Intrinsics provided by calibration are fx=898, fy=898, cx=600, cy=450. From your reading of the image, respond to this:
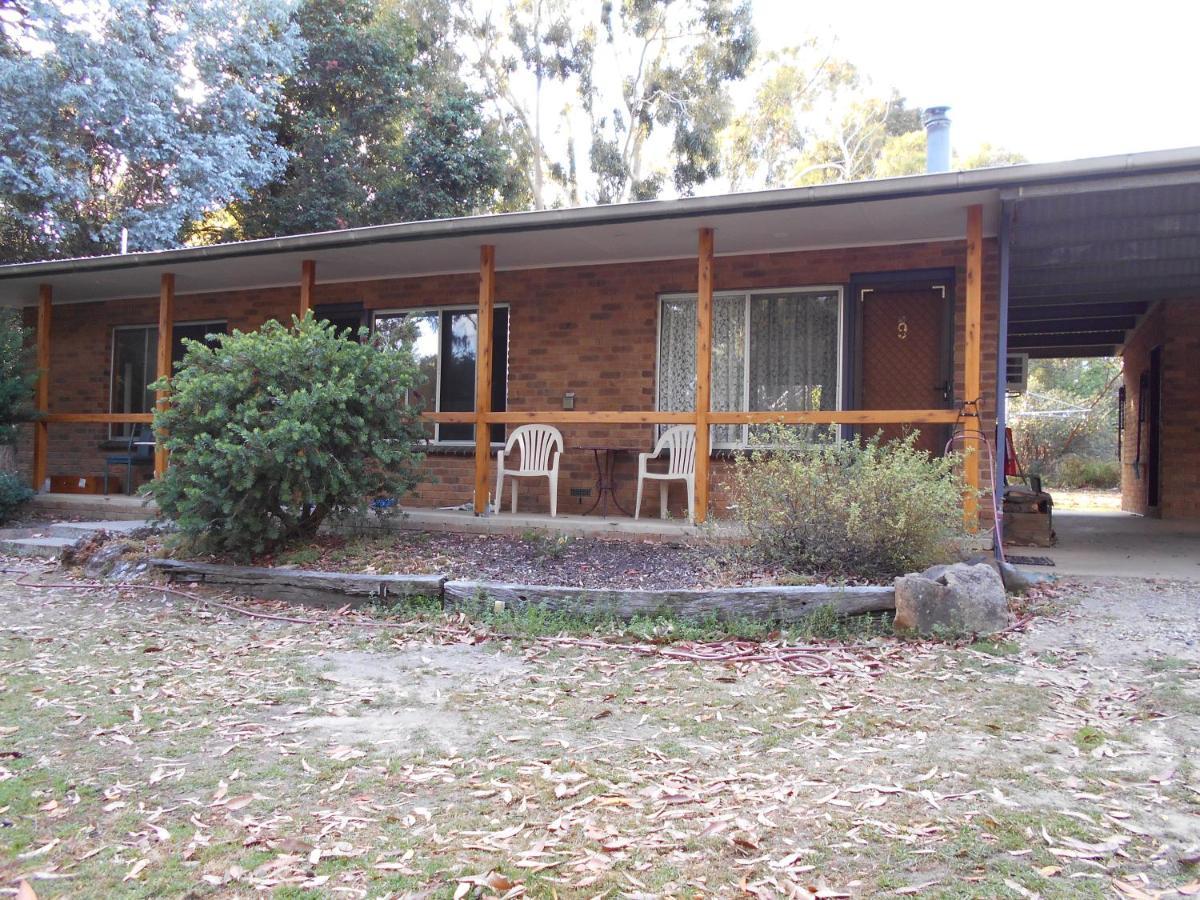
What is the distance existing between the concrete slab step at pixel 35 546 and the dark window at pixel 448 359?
3.60m

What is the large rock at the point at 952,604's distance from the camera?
490cm

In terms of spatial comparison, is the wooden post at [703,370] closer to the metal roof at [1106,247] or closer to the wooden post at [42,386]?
the metal roof at [1106,247]

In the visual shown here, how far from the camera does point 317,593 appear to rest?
20.3 feet

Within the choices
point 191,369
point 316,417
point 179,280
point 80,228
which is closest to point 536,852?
point 316,417

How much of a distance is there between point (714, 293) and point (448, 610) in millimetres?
4477

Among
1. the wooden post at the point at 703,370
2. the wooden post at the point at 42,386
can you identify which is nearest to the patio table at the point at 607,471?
the wooden post at the point at 703,370

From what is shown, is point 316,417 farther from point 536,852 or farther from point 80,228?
point 80,228

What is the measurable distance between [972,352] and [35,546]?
8085 mm

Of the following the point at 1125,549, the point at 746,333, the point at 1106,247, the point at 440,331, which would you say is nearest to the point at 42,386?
the point at 440,331

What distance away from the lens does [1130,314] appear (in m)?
11.1

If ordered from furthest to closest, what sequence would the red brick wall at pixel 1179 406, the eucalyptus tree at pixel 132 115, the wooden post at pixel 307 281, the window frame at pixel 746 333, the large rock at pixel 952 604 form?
the eucalyptus tree at pixel 132 115 < the red brick wall at pixel 1179 406 < the wooden post at pixel 307 281 < the window frame at pixel 746 333 < the large rock at pixel 952 604

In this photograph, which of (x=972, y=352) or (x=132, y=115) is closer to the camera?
(x=972, y=352)

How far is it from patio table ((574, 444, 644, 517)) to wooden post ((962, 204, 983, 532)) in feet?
10.7

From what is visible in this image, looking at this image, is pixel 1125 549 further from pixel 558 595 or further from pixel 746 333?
pixel 558 595
